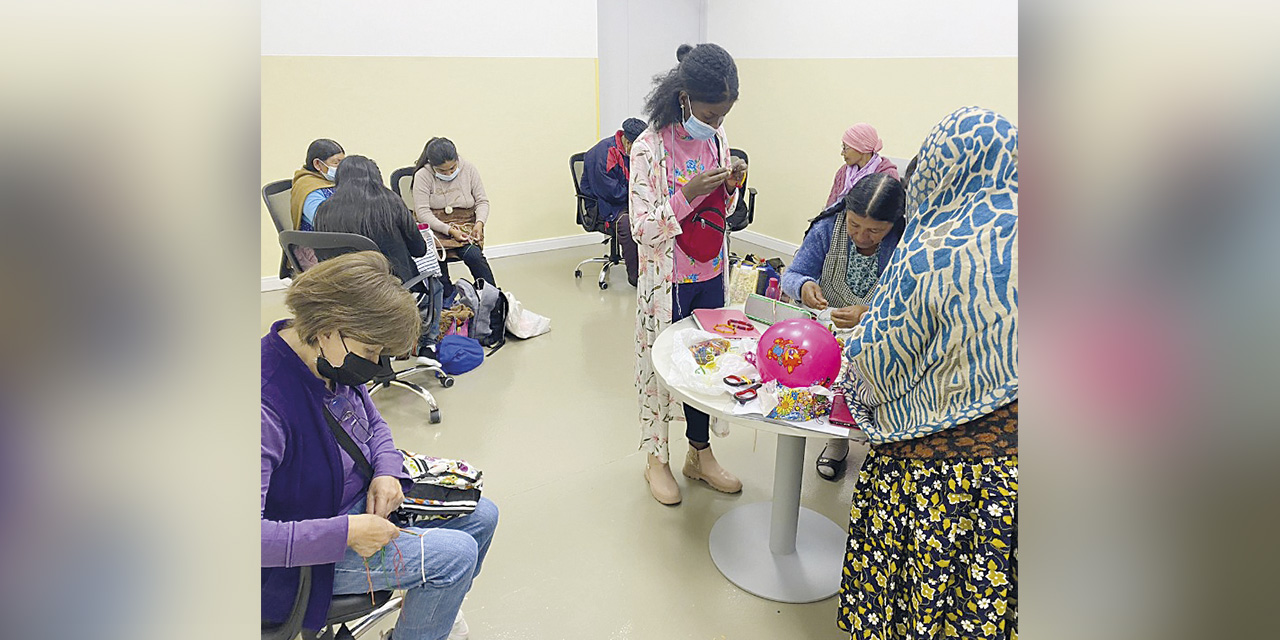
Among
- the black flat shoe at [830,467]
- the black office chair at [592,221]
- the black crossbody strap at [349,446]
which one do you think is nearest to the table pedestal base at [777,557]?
the black flat shoe at [830,467]

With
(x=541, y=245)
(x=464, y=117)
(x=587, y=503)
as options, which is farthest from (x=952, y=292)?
(x=541, y=245)

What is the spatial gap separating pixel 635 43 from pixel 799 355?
5616mm

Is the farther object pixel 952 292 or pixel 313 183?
pixel 313 183

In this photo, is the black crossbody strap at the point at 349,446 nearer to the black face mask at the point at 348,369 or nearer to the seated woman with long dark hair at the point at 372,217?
the black face mask at the point at 348,369

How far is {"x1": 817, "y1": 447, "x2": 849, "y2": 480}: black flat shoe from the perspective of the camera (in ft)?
9.93

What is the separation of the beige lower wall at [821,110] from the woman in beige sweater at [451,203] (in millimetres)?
2693

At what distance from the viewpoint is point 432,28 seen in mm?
5879

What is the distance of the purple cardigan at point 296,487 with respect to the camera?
151 centimetres

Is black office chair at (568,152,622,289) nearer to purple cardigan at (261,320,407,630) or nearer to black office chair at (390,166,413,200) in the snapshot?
black office chair at (390,166,413,200)

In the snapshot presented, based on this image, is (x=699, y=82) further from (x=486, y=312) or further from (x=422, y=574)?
(x=486, y=312)

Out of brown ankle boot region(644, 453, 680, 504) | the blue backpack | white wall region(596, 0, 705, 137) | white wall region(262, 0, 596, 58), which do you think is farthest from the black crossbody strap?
white wall region(596, 0, 705, 137)

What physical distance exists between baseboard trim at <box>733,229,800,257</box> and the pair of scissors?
451 cm
